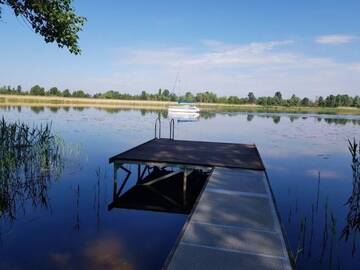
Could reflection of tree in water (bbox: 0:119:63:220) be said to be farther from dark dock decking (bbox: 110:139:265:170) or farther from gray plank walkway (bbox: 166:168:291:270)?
gray plank walkway (bbox: 166:168:291:270)

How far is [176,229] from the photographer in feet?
21.5

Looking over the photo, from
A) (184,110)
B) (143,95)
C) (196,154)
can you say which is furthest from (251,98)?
(196,154)

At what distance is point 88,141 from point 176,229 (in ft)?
40.4

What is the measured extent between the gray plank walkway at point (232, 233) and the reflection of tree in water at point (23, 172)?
4229 mm

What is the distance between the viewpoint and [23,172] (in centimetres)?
979

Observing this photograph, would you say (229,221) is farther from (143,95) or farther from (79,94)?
(79,94)

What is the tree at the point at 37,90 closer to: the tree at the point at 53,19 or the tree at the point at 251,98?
the tree at the point at 251,98

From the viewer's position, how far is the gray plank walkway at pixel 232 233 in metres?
3.51

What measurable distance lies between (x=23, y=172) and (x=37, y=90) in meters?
89.2

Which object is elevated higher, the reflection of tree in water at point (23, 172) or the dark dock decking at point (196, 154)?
the dark dock decking at point (196, 154)

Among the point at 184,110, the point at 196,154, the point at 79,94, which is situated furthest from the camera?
the point at 79,94

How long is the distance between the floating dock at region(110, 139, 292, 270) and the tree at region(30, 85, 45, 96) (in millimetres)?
90226

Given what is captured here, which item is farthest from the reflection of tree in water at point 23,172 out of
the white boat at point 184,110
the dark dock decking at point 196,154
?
the white boat at point 184,110

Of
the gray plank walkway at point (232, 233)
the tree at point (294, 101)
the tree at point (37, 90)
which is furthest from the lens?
the tree at point (294, 101)
